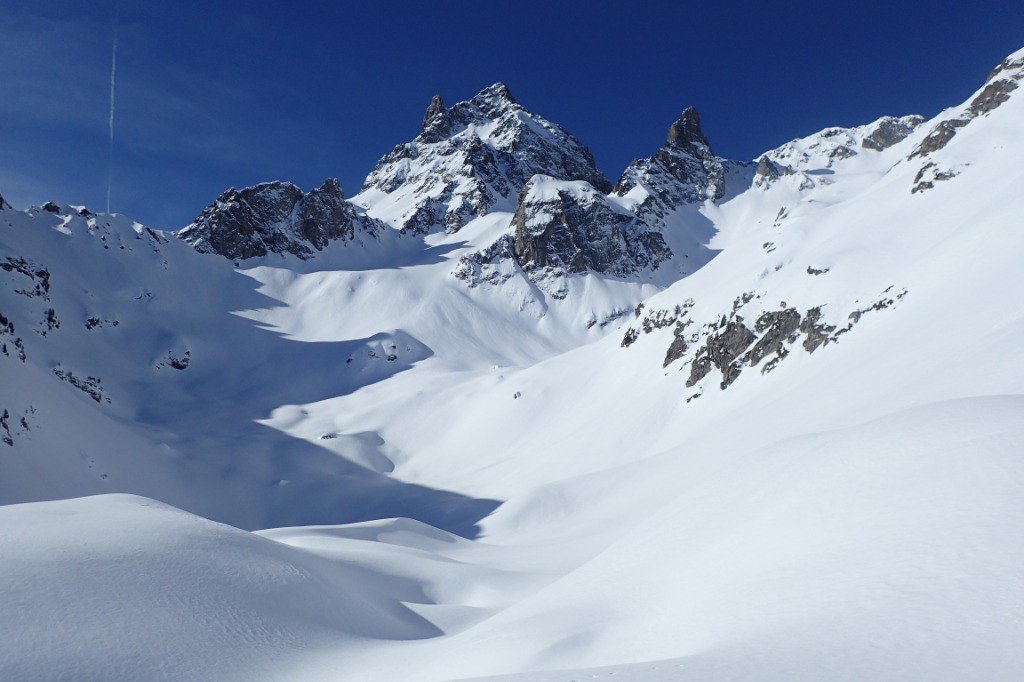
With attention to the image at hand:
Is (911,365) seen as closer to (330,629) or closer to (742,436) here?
(742,436)

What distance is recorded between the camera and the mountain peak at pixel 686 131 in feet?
617

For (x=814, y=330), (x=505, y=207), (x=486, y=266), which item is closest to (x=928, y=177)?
(x=814, y=330)

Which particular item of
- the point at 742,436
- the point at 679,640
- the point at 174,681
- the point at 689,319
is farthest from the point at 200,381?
the point at 679,640

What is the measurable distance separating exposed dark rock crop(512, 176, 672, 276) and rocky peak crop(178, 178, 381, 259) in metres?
38.7

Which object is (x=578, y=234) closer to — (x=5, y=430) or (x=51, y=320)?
(x=51, y=320)

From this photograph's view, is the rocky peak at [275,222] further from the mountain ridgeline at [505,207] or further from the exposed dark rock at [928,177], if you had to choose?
the exposed dark rock at [928,177]

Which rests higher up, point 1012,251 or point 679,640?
point 1012,251

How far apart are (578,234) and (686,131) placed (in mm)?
80835

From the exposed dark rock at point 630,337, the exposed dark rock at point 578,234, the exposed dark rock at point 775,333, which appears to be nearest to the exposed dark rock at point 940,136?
the exposed dark rock at point 775,333

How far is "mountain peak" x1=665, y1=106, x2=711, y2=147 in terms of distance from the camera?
188000 millimetres

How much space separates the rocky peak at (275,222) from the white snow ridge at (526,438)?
83 cm

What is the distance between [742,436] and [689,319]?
26.1 m

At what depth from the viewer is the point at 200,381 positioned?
94.8m

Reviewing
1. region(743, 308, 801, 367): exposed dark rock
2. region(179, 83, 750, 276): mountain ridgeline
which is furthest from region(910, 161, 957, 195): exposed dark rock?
region(179, 83, 750, 276): mountain ridgeline
